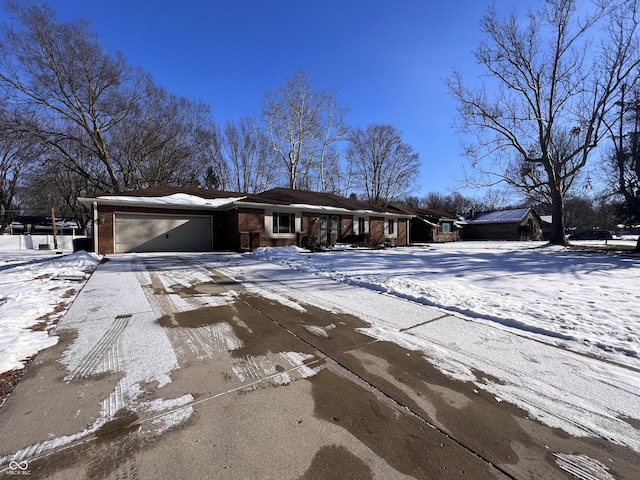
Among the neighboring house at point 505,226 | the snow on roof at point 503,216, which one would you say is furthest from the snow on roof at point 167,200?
the snow on roof at point 503,216

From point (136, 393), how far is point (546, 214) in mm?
70198

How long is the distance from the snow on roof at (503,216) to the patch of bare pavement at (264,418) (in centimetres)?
4141

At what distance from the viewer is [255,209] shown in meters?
15.7

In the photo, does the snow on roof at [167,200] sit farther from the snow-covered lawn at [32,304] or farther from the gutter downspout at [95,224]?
the snow-covered lawn at [32,304]

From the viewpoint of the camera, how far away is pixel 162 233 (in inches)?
612

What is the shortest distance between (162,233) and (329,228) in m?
9.94

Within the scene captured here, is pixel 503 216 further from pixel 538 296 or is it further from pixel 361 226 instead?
pixel 538 296

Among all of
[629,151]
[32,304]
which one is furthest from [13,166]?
[629,151]

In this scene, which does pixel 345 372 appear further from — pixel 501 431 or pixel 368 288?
pixel 368 288

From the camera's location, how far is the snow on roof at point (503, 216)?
36.8m

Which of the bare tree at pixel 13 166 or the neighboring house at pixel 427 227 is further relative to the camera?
the neighboring house at pixel 427 227

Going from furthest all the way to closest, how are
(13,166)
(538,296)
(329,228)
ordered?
(13,166) < (329,228) < (538,296)

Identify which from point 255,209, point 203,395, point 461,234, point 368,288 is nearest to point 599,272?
point 368,288

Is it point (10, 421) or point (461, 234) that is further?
point (461, 234)
